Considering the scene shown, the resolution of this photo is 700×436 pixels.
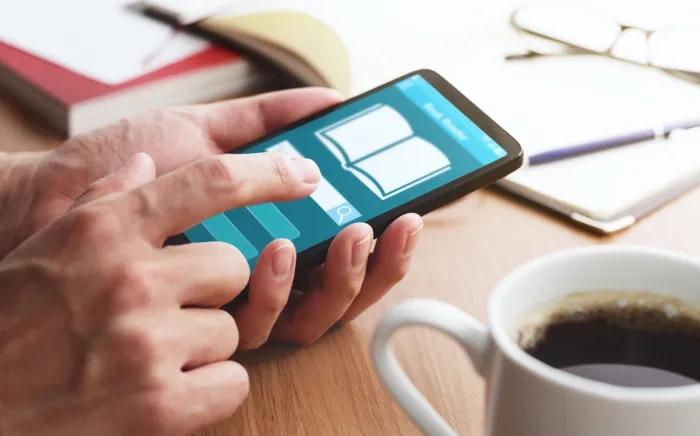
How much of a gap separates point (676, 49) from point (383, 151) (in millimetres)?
382

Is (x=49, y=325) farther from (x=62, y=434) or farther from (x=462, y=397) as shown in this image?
(x=462, y=397)

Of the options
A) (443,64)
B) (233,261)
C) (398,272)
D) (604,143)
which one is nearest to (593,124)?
(604,143)

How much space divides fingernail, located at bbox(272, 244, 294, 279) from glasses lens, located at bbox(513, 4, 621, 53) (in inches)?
18.6

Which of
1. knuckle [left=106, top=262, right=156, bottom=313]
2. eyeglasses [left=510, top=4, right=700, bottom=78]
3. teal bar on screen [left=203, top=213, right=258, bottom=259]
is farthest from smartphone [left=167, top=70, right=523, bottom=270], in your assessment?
eyeglasses [left=510, top=4, right=700, bottom=78]

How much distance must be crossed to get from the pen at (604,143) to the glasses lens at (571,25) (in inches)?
6.1

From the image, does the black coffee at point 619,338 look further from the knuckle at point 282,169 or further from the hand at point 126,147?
the hand at point 126,147

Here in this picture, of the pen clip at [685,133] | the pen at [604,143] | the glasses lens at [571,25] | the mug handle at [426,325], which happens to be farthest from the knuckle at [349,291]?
the glasses lens at [571,25]

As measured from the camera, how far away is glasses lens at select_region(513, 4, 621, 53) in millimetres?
812

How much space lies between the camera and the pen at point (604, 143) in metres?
0.64

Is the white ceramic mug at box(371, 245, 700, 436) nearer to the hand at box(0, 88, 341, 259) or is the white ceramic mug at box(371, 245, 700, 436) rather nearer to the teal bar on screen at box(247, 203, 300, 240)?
the teal bar on screen at box(247, 203, 300, 240)

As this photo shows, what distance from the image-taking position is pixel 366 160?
0.55 metres

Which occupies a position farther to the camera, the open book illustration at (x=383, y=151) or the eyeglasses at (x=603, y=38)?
the eyeglasses at (x=603, y=38)

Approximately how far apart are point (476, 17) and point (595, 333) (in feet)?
1.80

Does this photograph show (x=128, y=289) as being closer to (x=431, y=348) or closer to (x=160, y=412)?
(x=160, y=412)
